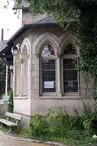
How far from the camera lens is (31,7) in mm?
11398

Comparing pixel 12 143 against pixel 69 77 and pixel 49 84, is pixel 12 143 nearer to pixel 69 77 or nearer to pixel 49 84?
pixel 49 84

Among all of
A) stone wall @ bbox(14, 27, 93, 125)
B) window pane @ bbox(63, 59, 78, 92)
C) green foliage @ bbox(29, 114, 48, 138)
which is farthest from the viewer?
window pane @ bbox(63, 59, 78, 92)

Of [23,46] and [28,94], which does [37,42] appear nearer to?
[23,46]

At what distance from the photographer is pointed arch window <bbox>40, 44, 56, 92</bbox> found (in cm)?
1379

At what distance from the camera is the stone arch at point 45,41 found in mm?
13789

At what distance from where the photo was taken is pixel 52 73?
1389 cm

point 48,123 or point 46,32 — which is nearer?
point 48,123

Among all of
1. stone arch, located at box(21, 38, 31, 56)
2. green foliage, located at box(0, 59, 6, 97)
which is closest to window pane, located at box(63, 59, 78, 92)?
Result: stone arch, located at box(21, 38, 31, 56)

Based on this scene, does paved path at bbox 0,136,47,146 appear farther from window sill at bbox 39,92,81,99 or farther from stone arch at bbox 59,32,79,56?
stone arch at bbox 59,32,79,56

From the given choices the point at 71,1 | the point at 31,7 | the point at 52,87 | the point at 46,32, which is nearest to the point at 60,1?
the point at 71,1

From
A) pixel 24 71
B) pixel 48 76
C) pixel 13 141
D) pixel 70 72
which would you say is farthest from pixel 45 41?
pixel 13 141

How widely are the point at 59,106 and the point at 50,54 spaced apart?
8.15 feet

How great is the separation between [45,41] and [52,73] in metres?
1.52

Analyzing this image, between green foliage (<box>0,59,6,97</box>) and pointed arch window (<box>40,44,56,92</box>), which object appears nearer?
pointed arch window (<box>40,44,56,92</box>)
